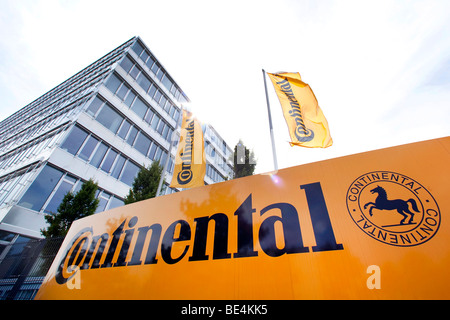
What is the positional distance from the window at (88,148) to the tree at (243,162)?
36.1 ft

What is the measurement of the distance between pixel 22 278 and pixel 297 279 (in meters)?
9.92

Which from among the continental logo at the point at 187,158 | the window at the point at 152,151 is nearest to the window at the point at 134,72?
the window at the point at 152,151

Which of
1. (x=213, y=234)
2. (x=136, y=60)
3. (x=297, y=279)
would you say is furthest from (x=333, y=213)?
(x=136, y=60)

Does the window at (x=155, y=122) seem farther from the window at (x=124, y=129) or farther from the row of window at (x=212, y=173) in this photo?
the row of window at (x=212, y=173)

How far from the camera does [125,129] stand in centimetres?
1712

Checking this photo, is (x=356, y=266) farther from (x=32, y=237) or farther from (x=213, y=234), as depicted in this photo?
(x=32, y=237)

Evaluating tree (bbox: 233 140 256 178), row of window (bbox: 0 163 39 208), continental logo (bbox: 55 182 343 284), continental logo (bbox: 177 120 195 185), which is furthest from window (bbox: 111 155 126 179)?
continental logo (bbox: 55 182 343 284)

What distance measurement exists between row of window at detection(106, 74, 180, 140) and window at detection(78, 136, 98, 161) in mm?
5035

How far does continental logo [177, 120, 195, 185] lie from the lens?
23.5 ft

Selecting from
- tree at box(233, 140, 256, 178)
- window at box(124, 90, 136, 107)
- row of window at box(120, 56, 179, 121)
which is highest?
row of window at box(120, 56, 179, 121)

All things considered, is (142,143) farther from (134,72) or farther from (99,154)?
(134,72)

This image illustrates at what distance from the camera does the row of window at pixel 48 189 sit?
11.1 meters

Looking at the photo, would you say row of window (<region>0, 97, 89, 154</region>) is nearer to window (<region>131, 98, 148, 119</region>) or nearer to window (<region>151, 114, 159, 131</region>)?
window (<region>131, 98, 148, 119</region>)
